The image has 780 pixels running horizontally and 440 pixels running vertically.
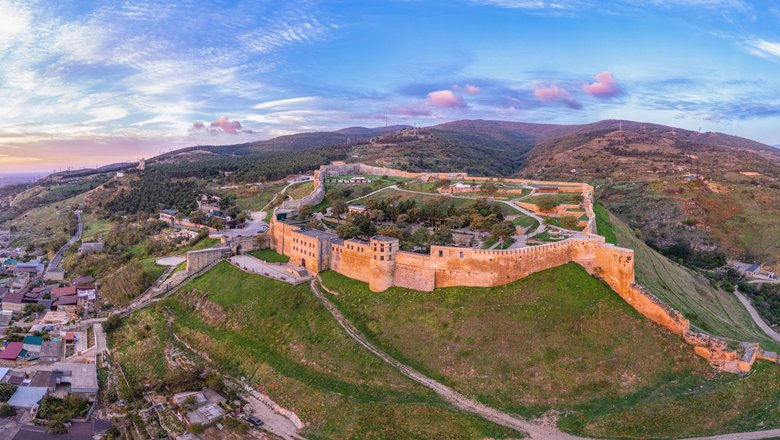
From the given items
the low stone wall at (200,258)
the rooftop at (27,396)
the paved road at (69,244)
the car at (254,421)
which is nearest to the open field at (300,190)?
the low stone wall at (200,258)

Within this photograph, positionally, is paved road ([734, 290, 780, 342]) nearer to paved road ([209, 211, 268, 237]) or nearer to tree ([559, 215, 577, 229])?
tree ([559, 215, 577, 229])

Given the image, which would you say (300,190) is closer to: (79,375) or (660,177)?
(79,375)

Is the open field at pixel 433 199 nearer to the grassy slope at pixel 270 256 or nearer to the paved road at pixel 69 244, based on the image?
the grassy slope at pixel 270 256

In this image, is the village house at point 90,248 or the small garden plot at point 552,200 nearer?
the small garden plot at point 552,200

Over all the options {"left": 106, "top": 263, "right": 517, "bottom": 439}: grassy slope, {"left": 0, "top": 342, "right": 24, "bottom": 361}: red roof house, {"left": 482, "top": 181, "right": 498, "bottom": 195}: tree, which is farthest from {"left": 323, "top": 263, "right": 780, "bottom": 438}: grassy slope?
{"left": 482, "top": 181, "right": 498, "bottom": 195}: tree

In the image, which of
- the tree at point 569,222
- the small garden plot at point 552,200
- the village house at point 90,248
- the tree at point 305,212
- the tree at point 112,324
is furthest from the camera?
the village house at point 90,248

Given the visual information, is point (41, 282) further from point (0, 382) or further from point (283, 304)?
point (283, 304)
